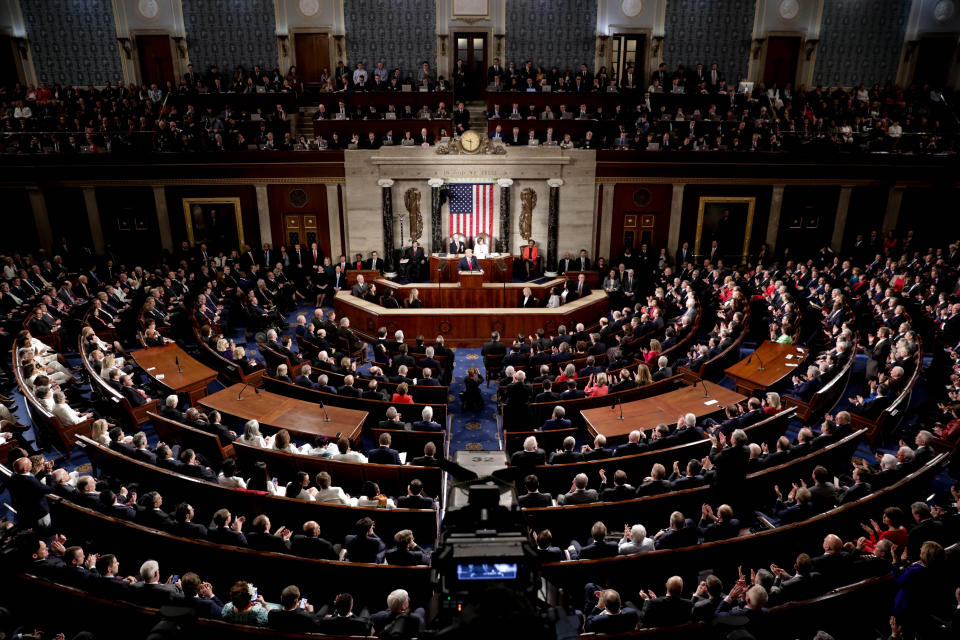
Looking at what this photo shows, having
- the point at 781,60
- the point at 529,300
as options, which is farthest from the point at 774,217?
the point at 529,300

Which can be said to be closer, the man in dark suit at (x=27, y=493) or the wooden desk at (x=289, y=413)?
the man in dark suit at (x=27, y=493)

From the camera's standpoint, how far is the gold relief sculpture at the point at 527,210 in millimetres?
17875

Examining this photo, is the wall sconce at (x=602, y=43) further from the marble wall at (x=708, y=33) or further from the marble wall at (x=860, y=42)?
the marble wall at (x=860, y=42)

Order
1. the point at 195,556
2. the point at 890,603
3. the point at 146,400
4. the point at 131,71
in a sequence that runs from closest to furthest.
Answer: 1. the point at 890,603
2. the point at 195,556
3. the point at 146,400
4. the point at 131,71

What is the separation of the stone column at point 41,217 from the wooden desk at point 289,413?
12.5 meters

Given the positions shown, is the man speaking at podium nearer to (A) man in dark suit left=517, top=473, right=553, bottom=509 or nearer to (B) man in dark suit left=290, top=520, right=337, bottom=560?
(A) man in dark suit left=517, top=473, right=553, bottom=509

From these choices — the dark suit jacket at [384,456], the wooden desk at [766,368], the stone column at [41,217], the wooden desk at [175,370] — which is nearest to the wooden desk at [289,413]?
the dark suit jacket at [384,456]

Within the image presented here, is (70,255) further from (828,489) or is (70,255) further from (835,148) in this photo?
(835,148)

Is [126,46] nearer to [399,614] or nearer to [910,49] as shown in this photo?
[399,614]

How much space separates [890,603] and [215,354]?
9.91 metres

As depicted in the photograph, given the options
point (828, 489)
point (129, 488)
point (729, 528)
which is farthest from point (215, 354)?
point (828, 489)

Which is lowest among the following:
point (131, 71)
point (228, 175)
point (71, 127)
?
point (228, 175)

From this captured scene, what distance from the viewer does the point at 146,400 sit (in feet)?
30.5

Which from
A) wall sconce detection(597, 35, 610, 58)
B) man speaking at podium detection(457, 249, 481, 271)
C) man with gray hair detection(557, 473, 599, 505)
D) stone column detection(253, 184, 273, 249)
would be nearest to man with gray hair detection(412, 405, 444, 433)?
man with gray hair detection(557, 473, 599, 505)
